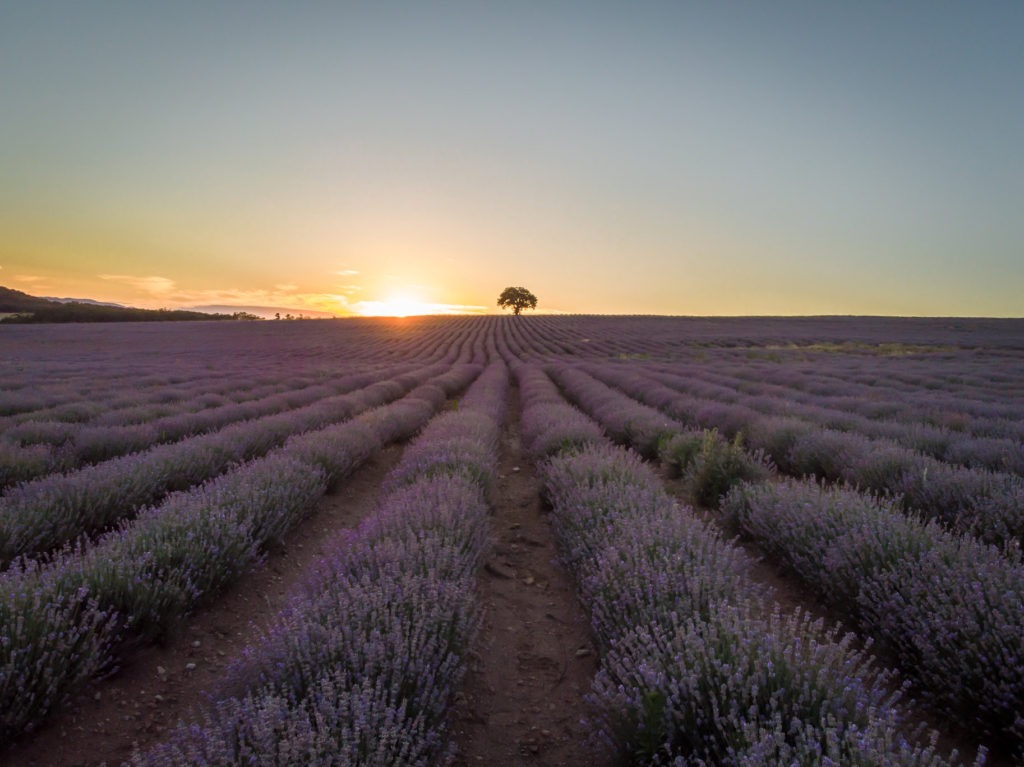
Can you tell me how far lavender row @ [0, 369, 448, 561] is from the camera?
341 centimetres

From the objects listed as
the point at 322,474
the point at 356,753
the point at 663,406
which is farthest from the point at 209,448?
the point at 663,406

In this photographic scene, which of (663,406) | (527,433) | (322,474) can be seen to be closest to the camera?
(322,474)

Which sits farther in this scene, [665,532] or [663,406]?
[663,406]

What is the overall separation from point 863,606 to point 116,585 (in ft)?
12.4

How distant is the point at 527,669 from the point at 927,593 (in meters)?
1.93

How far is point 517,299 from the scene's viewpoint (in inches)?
3524

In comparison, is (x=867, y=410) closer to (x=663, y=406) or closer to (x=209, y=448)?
(x=663, y=406)

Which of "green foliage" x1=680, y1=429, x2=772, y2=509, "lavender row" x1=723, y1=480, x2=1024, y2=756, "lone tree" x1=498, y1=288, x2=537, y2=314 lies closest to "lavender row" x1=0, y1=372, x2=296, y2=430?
"green foliage" x1=680, y1=429, x2=772, y2=509

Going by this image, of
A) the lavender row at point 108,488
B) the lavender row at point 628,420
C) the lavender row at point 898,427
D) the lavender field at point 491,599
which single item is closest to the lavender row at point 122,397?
the lavender field at point 491,599

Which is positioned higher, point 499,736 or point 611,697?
point 611,697

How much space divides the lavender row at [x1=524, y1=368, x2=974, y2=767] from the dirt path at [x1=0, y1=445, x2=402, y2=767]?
1480 millimetres

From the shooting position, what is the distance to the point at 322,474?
17.3 ft

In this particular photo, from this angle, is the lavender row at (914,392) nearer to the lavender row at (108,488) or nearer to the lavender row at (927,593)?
the lavender row at (927,593)

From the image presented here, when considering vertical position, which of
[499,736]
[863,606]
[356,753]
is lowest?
[499,736]
